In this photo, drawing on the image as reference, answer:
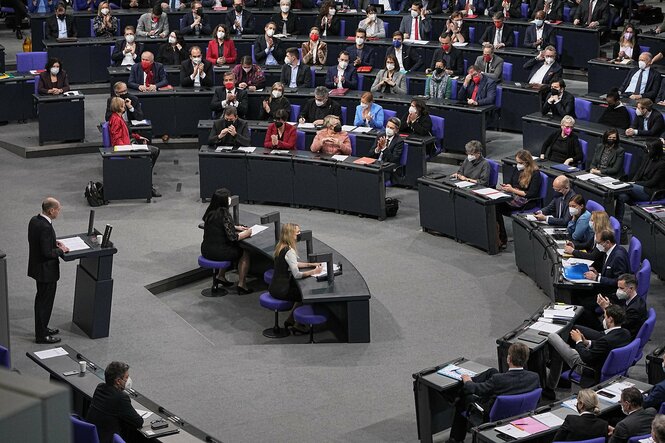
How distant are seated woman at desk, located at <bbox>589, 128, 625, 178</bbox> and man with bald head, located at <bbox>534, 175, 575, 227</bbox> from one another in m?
1.74

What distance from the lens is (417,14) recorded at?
71.0 ft

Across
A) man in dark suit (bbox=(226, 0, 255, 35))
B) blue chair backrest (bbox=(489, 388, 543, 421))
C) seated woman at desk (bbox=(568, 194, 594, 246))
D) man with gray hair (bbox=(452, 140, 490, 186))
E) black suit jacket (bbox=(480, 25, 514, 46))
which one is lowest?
blue chair backrest (bbox=(489, 388, 543, 421))

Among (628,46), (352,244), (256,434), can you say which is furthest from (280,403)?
(628,46)

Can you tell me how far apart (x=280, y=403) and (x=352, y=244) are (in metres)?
4.84

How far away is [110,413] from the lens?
784 cm

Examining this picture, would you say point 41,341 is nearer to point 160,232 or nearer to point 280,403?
point 280,403

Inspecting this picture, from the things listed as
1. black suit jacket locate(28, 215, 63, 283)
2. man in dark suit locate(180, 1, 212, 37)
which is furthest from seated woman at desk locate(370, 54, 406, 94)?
black suit jacket locate(28, 215, 63, 283)

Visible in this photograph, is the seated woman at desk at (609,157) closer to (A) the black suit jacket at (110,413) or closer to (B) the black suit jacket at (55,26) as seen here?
(A) the black suit jacket at (110,413)

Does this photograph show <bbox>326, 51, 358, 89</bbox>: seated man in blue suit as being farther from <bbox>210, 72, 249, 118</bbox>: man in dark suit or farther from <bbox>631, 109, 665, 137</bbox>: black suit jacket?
<bbox>631, 109, 665, 137</bbox>: black suit jacket

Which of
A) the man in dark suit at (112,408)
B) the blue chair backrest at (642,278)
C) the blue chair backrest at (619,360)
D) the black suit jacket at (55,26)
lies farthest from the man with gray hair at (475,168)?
the black suit jacket at (55,26)

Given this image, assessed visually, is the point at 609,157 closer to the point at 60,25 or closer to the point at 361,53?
the point at 361,53

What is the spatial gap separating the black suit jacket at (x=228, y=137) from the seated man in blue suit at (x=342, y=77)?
118 inches

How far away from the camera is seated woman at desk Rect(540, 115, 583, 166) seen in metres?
15.1

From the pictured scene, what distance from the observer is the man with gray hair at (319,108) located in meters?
17.0
